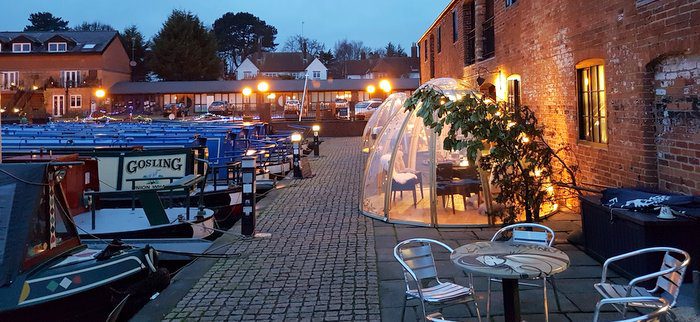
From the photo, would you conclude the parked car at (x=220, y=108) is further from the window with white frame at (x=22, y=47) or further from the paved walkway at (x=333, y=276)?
the paved walkway at (x=333, y=276)

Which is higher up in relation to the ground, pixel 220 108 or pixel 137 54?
pixel 137 54

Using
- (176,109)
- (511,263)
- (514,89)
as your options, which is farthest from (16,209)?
(176,109)

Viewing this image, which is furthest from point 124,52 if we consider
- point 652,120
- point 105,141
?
point 652,120

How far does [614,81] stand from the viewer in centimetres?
771

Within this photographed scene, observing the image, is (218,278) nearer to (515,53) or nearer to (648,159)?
(648,159)

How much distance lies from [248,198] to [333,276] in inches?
119

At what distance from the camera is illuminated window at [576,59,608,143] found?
8375 millimetres

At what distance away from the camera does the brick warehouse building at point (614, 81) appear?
246 inches

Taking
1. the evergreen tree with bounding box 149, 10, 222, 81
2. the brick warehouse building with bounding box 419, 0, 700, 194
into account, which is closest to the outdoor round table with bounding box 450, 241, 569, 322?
the brick warehouse building with bounding box 419, 0, 700, 194

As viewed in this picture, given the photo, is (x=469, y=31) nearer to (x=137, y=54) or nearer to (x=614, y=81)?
(x=614, y=81)

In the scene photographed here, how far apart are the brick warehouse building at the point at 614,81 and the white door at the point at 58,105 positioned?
183ft

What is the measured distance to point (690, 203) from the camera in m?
5.62

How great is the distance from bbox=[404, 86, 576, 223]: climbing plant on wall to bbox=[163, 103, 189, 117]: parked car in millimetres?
42304

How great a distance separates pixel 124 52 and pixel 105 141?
55.3m
